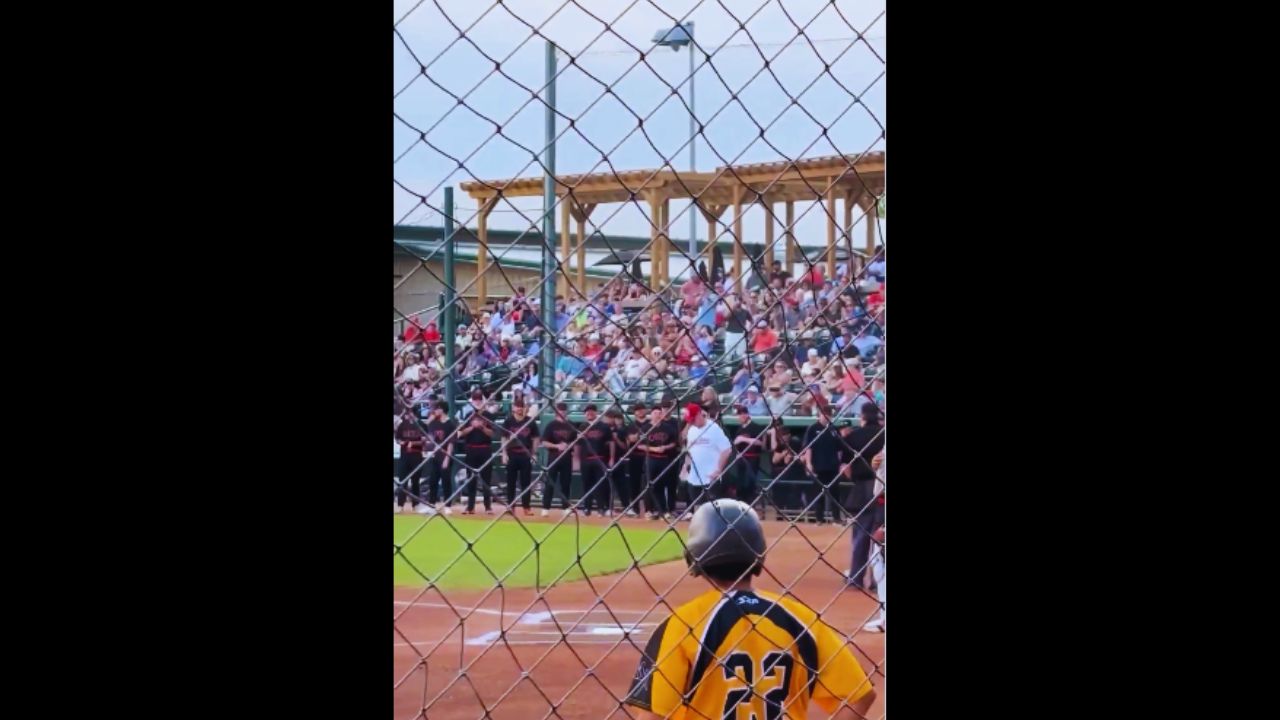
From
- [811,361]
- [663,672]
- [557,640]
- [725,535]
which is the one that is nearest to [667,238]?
[725,535]

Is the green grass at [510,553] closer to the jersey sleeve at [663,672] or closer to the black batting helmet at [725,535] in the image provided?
the jersey sleeve at [663,672]

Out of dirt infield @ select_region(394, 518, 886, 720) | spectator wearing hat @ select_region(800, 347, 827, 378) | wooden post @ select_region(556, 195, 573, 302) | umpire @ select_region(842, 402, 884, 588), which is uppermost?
spectator wearing hat @ select_region(800, 347, 827, 378)

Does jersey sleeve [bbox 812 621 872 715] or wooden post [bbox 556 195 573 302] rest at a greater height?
wooden post [bbox 556 195 573 302]

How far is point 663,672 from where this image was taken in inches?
74.7

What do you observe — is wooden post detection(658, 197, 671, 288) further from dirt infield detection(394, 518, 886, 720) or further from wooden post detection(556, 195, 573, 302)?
dirt infield detection(394, 518, 886, 720)

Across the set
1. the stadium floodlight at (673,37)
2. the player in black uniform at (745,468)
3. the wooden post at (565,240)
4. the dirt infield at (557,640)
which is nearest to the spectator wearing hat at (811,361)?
the player in black uniform at (745,468)

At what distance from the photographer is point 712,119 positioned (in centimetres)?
124

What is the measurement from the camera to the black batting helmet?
67.1 inches

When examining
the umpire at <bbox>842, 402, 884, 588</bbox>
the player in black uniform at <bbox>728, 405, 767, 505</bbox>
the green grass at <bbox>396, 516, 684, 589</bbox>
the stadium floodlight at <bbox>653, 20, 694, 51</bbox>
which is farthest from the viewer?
the green grass at <bbox>396, 516, 684, 589</bbox>

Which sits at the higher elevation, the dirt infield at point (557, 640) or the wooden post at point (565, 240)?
the wooden post at point (565, 240)

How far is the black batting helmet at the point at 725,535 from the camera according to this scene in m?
1.70

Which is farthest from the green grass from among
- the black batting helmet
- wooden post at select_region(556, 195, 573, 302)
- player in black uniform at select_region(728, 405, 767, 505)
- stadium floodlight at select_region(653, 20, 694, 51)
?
stadium floodlight at select_region(653, 20, 694, 51)

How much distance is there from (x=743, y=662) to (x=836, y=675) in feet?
0.51
